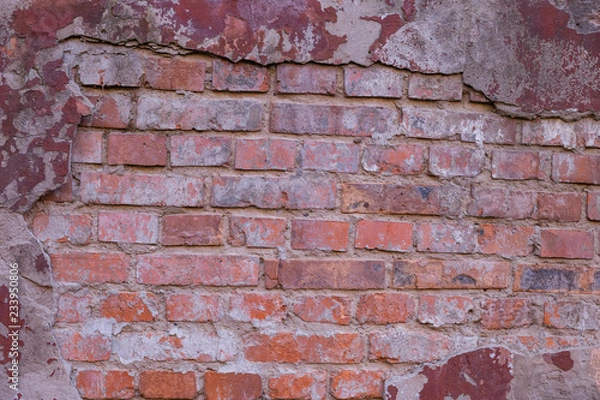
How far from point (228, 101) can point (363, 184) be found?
1.35 feet

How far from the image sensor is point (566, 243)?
144cm

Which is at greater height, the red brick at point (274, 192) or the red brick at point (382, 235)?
the red brick at point (274, 192)

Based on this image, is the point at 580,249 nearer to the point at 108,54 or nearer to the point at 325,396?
the point at 325,396

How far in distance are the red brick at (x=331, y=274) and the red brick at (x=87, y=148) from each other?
0.55 m

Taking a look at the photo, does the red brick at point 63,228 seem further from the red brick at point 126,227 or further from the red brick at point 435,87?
the red brick at point 435,87

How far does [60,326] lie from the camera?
1.34 metres

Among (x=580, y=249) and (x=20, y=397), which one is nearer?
(x=20, y=397)

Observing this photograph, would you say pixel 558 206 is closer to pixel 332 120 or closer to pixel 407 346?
pixel 407 346

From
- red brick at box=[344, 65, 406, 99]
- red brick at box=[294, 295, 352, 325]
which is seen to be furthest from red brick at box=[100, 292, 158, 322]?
red brick at box=[344, 65, 406, 99]

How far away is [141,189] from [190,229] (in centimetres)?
16

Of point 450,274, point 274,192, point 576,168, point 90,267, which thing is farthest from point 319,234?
point 576,168

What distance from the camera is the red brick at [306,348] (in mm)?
1371

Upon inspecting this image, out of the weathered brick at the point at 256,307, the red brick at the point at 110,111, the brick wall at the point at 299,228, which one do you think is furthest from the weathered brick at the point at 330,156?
the red brick at the point at 110,111

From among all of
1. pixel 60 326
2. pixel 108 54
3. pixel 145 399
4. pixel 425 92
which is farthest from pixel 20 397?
pixel 425 92
